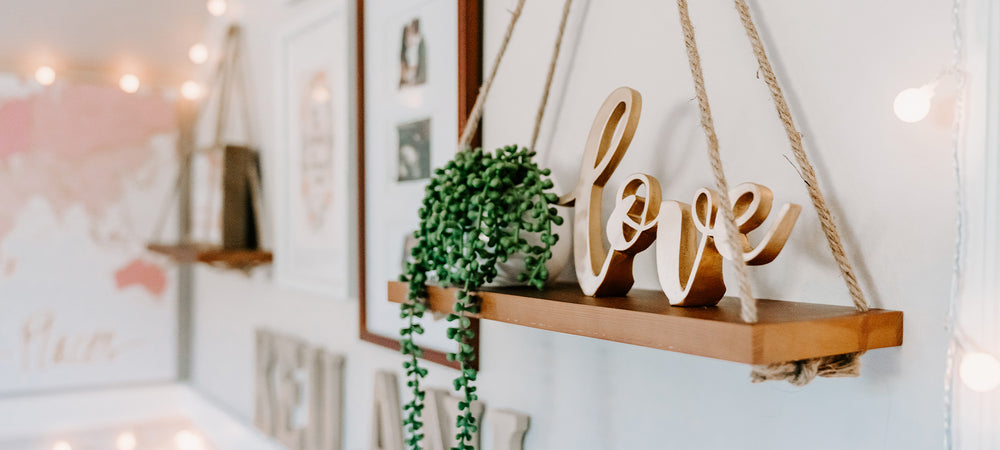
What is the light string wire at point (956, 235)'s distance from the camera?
1.67 feet

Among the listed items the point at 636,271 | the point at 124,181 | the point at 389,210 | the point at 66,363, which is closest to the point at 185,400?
the point at 66,363

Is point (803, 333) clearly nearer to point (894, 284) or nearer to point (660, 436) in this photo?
point (894, 284)

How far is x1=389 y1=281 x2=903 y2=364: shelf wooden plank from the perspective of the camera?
0.48 meters

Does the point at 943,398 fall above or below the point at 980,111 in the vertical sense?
below

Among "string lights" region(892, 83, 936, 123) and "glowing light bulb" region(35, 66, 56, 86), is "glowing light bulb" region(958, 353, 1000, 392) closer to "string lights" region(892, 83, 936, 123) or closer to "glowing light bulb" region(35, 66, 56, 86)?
"string lights" region(892, 83, 936, 123)

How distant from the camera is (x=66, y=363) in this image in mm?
2078

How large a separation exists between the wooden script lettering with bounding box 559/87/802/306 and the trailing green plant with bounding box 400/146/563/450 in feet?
0.14

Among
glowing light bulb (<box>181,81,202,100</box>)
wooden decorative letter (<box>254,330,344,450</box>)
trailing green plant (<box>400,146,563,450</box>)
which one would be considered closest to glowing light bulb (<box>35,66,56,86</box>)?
glowing light bulb (<box>181,81,202,100</box>)

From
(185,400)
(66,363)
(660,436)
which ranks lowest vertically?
(185,400)

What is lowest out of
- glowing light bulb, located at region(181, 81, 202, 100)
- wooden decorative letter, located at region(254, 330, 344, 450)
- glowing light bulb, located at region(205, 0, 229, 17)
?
wooden decorative letter, located at region(254, 330, 344, 450)

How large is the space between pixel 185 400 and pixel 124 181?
0.69m

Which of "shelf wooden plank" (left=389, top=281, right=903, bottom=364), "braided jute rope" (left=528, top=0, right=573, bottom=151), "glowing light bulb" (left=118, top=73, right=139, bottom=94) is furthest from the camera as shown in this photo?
"glowing light bulb" (left=118, top=73, right=139, bottom=94)

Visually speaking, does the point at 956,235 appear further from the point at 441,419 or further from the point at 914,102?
the point at 441,419

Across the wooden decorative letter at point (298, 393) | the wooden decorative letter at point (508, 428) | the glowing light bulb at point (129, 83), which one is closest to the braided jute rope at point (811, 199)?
the wooden decorative letter at point (508, 428)
